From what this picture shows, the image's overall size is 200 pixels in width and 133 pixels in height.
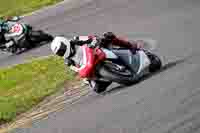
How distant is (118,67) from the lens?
15.1 metres

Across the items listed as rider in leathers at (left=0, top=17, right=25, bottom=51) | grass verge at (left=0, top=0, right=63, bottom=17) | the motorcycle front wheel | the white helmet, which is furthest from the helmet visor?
grass verge at (left=0, top=0, right=63, bottom=17)

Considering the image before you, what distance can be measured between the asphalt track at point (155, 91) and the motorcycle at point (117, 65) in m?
0.29

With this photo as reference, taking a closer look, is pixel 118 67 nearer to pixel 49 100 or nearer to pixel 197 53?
pixel 197 53

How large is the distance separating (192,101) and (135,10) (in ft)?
43.9

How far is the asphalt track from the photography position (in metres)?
11.8

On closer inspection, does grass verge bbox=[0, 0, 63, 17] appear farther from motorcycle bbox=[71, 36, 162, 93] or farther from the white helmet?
the white helmet

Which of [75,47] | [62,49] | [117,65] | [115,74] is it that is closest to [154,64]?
[117,65]

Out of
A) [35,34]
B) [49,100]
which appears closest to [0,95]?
[49,100]

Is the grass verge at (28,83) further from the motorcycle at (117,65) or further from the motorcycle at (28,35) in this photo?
the motorcycle at (117,65)

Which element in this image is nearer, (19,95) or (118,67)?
(118,67)

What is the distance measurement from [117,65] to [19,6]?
20647 mm

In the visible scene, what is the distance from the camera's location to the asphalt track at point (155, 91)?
11.8 m

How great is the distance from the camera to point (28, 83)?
68.0 feet

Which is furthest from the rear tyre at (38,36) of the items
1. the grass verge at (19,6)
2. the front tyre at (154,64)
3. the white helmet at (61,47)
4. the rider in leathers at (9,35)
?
the white helmet at (61,47)
